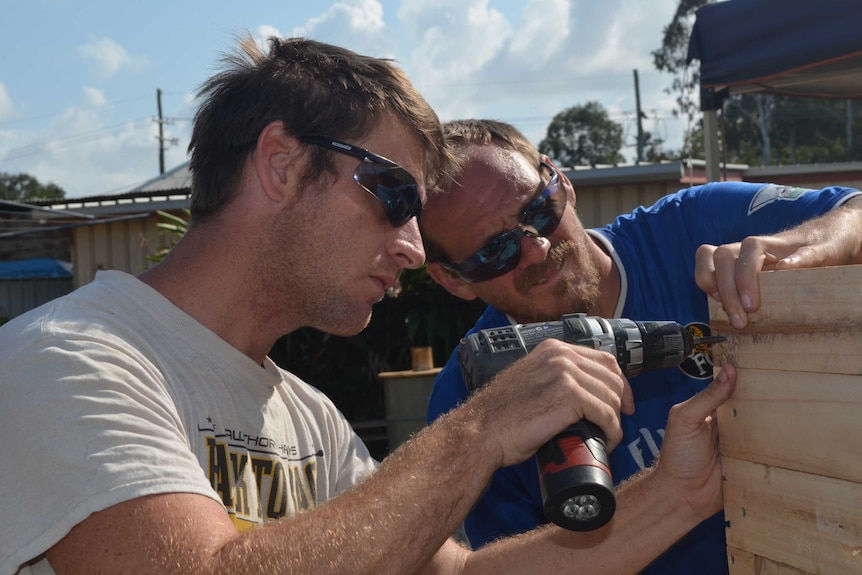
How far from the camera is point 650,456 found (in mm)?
2520

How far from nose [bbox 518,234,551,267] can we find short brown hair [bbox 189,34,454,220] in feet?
1.84

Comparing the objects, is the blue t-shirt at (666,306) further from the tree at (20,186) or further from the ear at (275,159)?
the tree at (20,186)

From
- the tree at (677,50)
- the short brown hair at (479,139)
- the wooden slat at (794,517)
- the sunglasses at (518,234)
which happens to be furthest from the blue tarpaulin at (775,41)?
the tree at (677,50)

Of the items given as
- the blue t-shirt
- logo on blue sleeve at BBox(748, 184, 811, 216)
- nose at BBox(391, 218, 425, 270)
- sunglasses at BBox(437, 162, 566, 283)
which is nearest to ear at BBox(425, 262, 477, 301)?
sunglasses at BBox(437, 162, 566, 283)

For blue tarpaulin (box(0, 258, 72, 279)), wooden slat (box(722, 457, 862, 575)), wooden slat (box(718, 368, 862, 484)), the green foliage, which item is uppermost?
the green foliage

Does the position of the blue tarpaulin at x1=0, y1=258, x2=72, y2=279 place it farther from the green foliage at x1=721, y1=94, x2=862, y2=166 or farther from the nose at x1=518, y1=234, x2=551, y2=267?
the green foliage at x1=721, y1=94, x2=862, y2=166

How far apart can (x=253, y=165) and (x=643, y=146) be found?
47882mm

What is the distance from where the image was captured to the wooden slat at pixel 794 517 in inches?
59.5

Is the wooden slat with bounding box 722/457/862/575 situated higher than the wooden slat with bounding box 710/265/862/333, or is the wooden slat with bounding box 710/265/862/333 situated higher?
the wooden slat with bounding box 710/265/862/333

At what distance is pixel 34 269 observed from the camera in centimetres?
1565

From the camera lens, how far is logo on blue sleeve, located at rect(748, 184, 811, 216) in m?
2.56

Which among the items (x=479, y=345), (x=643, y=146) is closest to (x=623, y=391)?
(x=479, y=345)

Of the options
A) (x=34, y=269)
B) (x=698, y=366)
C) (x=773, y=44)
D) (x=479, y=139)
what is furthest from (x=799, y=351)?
(x=34, y=269)

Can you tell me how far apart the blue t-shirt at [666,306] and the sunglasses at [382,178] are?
1.85ft
